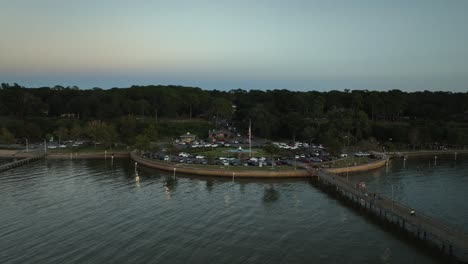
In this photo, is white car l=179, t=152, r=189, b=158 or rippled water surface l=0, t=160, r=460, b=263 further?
white car l=179, t=152, r=189, b=158

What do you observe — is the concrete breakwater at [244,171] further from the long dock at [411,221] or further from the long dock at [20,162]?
the long dock at [20,162]

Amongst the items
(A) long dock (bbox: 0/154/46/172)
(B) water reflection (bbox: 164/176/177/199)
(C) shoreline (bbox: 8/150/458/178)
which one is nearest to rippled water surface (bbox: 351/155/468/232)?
(C) shoreline (bbox: 8/150/458/178)

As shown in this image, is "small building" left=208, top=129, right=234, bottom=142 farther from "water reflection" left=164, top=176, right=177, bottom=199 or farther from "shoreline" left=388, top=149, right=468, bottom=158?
"water reflection" left=164, top=176, right=177, bottom=199

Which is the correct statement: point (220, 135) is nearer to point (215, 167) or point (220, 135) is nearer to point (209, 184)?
point (215, 167)

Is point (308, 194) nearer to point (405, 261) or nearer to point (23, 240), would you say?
point (405, 261)

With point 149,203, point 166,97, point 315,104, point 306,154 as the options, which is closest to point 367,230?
point 149,203

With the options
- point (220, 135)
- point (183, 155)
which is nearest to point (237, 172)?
point (183, 155)
